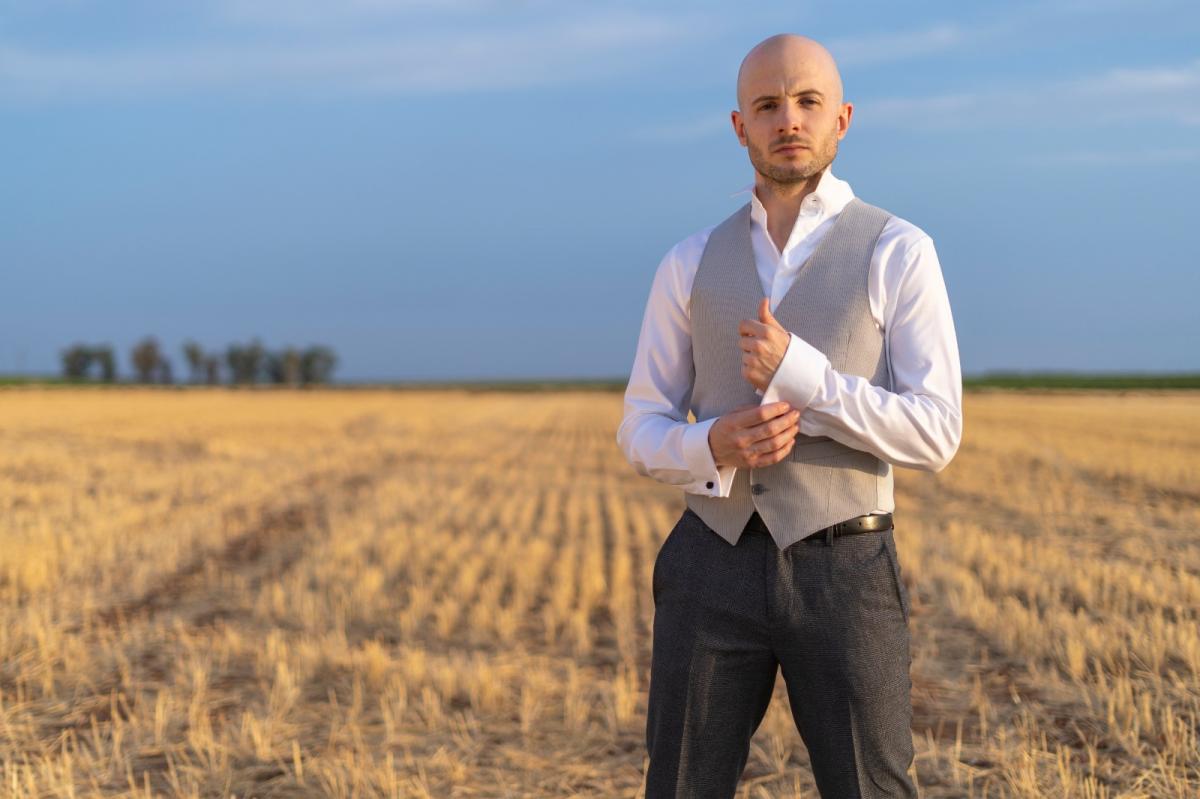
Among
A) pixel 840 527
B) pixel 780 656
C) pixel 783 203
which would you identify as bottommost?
pixel 780 656

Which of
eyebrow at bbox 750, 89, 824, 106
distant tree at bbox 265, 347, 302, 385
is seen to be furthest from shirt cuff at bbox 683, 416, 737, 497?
distant tree at bbox 265, 347, 302, 385

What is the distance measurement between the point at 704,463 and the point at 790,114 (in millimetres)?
764

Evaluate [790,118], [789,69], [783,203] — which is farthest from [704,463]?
[789,69]

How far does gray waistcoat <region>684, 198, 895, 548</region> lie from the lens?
233 centimetres

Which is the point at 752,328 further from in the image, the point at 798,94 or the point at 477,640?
the point at 477,640

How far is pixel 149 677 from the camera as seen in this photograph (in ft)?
21.1

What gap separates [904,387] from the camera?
234 centimetres

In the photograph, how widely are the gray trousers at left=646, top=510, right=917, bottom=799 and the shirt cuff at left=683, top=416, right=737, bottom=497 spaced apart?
0.46 ft

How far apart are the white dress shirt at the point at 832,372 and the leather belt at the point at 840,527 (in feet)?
0.11

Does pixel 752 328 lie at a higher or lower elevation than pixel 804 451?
higher

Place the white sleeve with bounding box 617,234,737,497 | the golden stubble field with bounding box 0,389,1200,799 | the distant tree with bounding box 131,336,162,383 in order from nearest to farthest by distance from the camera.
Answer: the white sleeve with bounding box 617,234,737,497 → the golden stubble field with bounding box 0,389,1200,799 → the distant tree with bounding box 131,336,162,383

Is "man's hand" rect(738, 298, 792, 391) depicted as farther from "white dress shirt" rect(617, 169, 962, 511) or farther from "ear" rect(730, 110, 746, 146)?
"ear" rect(730, 110, 746, 146)

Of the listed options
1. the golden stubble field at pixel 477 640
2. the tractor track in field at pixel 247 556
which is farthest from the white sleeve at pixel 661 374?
the tractor track in field at pixel 247 556

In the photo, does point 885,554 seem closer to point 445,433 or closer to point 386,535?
point 386,535
